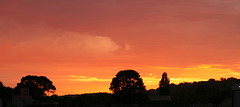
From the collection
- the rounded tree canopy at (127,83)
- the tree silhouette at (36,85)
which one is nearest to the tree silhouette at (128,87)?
the rounded tree canopy at (127,83)

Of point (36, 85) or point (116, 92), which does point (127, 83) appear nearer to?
point (116, 92)

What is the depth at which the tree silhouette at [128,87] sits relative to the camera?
11976 cm

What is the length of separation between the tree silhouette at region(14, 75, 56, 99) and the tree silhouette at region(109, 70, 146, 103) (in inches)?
1068

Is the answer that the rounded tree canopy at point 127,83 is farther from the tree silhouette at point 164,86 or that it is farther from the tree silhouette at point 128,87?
the tree silhouette at point 164,86

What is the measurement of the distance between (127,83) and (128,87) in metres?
1.52

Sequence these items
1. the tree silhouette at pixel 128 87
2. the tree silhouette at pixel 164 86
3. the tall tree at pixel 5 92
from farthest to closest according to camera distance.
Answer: the tree silhouette at pixel 164 86 < the tall tree at pixel 5 92 < the tree silhouette at pixel 128 87

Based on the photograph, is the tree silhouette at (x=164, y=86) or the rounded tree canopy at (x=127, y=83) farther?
the tree silhouette at (x=164, y=86)

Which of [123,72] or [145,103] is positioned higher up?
[123,72]

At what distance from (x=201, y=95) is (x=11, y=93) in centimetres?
7594

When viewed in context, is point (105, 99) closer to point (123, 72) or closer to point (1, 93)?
point (123, 72)

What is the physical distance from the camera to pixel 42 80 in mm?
139500

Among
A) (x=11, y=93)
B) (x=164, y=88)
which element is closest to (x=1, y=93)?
(x=11, y=93)

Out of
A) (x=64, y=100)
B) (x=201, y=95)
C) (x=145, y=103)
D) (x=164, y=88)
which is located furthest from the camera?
(x=201, y=95)

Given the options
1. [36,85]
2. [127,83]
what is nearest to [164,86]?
[127,83]
